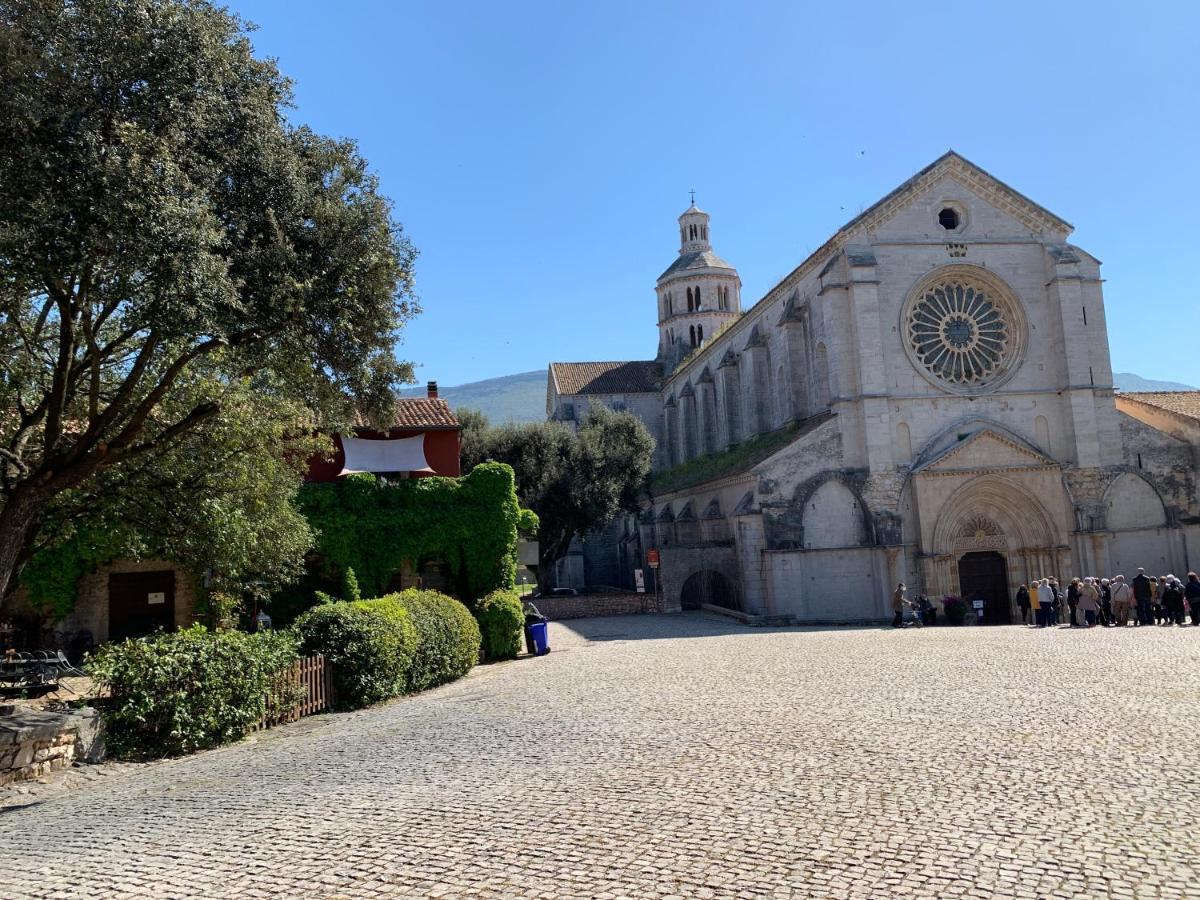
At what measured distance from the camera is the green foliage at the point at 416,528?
81.3ft

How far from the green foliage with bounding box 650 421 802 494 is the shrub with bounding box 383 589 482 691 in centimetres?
1583

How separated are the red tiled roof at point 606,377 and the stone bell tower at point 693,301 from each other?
2050 millimetres

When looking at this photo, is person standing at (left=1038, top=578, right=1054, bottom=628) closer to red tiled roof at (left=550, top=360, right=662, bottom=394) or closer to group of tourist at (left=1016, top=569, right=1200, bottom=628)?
group of tourist at (left=1016, top=569, right=1200, bottom=628)

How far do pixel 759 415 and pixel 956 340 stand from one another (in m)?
9.65

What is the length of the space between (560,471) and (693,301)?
26.1 meters

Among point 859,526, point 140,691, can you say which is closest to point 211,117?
point 140,691

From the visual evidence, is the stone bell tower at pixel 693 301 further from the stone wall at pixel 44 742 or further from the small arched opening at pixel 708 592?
the stone wall at pixel 44 742

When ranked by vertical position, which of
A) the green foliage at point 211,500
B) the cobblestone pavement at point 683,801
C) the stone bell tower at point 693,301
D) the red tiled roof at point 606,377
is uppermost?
the stone bell tower at point 693,301

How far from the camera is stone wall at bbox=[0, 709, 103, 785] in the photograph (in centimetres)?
1070

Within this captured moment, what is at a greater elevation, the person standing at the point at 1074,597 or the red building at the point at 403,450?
the red building at the point at 403,450

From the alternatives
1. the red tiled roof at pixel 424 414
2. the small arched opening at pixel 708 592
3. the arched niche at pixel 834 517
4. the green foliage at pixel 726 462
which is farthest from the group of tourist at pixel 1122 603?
the red tiled roof at pixel 424 414

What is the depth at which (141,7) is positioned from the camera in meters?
10.9

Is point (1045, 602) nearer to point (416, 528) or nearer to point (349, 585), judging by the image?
point (416, 528)

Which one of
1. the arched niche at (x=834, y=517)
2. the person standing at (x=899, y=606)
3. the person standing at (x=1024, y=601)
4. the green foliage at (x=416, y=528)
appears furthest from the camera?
the arched niche at (x=834, y=517)
